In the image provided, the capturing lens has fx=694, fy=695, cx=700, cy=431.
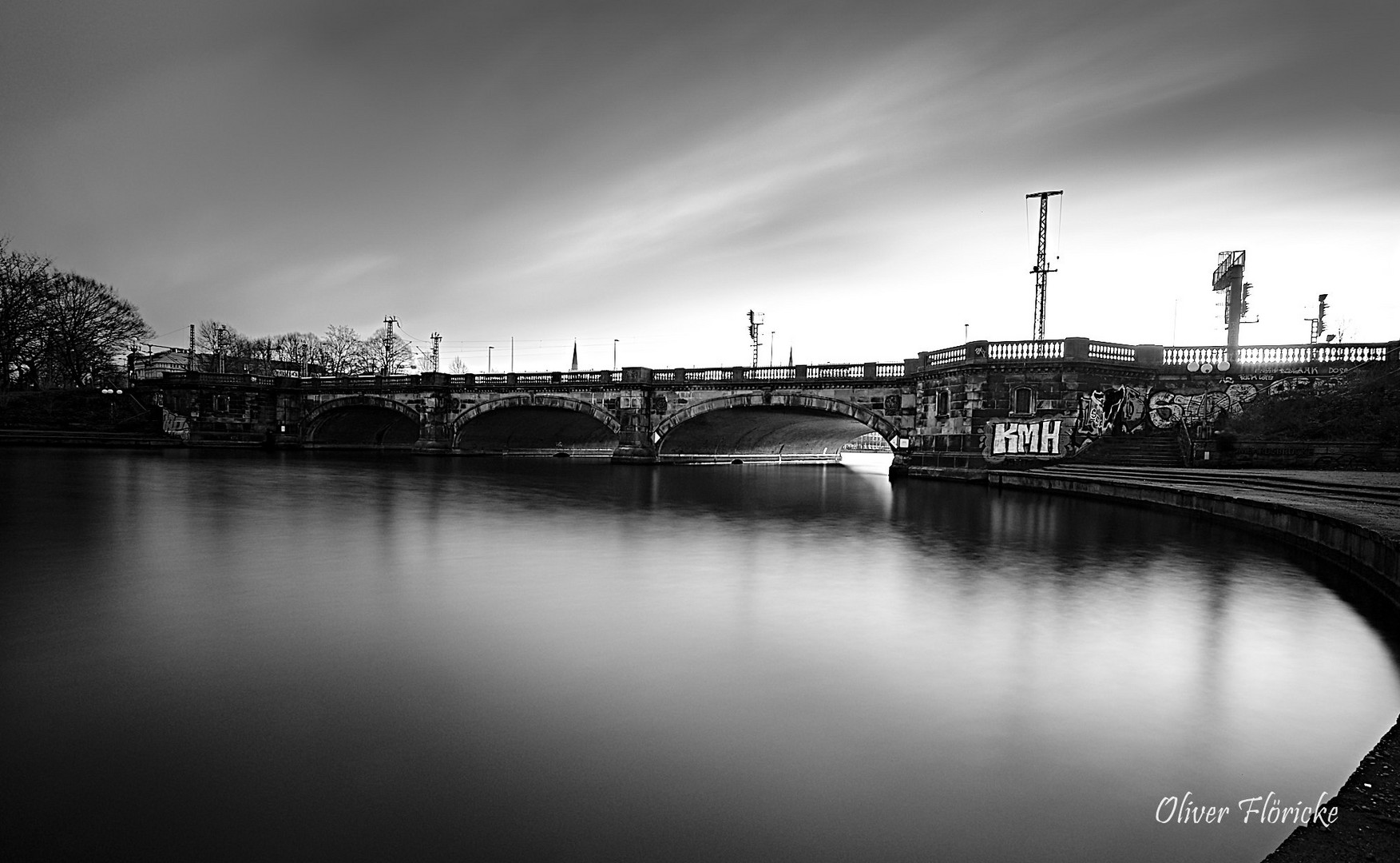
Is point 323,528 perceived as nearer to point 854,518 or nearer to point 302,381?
point 854,518

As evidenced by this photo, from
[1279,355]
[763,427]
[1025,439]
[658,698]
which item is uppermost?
[1279,355]

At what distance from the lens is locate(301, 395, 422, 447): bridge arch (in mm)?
49312

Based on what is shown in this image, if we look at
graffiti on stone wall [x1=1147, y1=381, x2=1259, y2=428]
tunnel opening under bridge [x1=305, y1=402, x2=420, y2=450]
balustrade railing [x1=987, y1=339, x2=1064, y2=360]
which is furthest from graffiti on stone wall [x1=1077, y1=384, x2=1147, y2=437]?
tunnel opening under bridge [x1=305, y1=402, x2=420, y2=450]

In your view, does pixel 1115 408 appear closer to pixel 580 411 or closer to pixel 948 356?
pixel 948 356

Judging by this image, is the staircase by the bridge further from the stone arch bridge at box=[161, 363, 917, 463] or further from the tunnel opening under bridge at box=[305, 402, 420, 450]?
the tunnel opening under bridge at box=[305, 402, 420, 450]

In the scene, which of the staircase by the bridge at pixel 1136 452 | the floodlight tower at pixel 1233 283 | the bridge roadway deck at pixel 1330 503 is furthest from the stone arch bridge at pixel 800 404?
the floodlight tower at pixel 1233 283

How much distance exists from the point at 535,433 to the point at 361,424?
15.3m

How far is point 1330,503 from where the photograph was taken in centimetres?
1230

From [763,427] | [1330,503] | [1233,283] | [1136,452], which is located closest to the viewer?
[1330,503]

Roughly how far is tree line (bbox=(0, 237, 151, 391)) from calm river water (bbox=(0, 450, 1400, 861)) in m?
49.0

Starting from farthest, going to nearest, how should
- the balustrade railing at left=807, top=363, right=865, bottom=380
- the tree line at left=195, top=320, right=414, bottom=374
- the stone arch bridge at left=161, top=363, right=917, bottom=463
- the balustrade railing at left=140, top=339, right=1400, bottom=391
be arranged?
1. the tree line at left=195, top=320, right=414, bottom=374
2. the stone arch bridge at left=161, top=363, right=917, bottom=463
3. the balustrade railing at left=807, top=363, right=865, bottom=380
4. the balustrade railing at left=140, top=339, right=1400, bottom=391

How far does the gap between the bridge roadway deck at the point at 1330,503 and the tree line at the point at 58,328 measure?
198 ft

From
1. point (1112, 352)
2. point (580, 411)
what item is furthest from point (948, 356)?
point (580, 411)

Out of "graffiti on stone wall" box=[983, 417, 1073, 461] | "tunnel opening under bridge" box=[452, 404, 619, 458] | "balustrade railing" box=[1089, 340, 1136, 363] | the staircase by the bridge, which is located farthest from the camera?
"tunnel opening under bridge" box=[452, 404, 619, 458]
